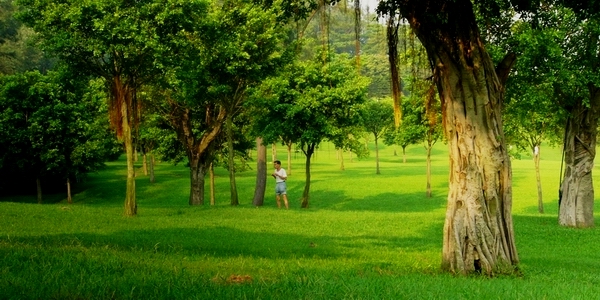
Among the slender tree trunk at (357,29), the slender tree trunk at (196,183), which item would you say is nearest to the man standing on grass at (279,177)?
the slender tree trunk at (196,183)

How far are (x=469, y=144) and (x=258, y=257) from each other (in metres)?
4.64

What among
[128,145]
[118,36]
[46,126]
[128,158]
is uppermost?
[118,36]

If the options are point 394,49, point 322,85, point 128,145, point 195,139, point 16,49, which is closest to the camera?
point 394,49

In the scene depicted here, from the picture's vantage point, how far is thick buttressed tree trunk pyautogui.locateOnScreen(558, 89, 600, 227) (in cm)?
2097

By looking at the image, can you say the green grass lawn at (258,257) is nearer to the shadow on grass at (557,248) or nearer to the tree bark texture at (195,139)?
the shadow on grass at (557,248)

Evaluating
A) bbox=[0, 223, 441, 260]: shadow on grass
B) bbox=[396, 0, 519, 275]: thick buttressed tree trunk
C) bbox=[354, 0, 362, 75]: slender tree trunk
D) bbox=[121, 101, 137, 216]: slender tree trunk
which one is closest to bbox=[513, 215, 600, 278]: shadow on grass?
bbox=[396, 0, 519, 275]: thick buttressed tree trunk

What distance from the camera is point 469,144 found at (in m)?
9.80

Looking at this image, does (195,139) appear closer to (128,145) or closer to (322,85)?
(322,85)

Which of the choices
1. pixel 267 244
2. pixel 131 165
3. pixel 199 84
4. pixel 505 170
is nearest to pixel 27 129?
pixel 199 84

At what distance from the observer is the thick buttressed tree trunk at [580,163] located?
68.8 ft

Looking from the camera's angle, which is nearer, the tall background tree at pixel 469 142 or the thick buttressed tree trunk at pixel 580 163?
the tall background tree at pixel 469 142

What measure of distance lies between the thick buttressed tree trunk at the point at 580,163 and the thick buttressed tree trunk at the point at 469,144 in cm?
1287

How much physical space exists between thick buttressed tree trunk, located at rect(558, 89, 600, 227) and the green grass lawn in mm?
1189

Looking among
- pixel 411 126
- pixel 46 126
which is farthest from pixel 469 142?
pixel 46 126
